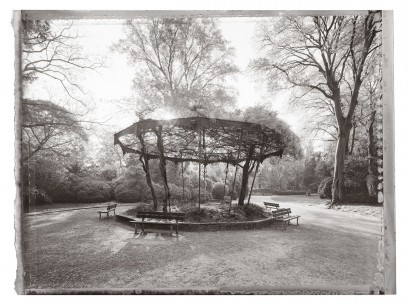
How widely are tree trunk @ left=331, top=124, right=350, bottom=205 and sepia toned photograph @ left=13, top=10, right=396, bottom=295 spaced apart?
23 millimetres

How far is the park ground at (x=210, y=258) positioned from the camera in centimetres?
311

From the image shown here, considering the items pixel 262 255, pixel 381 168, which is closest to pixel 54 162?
pixel 262 255

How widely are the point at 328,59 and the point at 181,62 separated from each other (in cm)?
320

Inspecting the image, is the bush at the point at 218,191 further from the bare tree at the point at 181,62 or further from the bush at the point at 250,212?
the bare tree at the point at 181,62

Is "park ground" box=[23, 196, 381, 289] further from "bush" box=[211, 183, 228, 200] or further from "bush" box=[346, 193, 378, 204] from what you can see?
"bush" box=[211, 183, 228, 200]

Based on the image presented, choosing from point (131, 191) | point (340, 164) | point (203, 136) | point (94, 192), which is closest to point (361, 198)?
point (340, 164)

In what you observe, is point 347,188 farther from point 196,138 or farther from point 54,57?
point 54,57

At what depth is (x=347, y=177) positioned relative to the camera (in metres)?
3.85

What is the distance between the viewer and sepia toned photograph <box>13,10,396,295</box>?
3.07 m

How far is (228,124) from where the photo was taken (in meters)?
4.97

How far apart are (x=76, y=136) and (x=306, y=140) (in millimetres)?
5359

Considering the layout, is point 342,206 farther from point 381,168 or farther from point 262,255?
point 262,255

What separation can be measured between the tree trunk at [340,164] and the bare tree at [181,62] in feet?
8.32

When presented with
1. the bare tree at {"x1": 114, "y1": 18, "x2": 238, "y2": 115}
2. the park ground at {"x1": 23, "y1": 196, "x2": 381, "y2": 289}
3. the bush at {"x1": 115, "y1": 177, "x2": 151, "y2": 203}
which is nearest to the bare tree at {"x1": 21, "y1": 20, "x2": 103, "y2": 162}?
the bare tree at {"x1": 114, "y1": 18, "x2": 238, "y2": 115}
